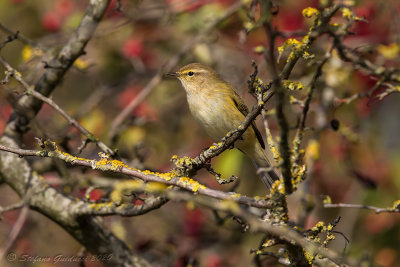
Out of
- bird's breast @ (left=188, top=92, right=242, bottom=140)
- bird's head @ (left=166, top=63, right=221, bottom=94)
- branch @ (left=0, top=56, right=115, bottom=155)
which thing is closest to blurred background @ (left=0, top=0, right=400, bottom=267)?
bird's head @ (left=166, top=63, right=221, bottom=94)

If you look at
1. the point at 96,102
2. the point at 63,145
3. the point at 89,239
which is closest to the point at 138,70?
the point at 96,102

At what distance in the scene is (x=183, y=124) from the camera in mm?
5840

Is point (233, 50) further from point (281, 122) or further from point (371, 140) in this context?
point (281, 122)

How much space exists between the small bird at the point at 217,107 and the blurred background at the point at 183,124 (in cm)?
15

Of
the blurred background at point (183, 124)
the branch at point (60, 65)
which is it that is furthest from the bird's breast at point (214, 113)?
the branch at point (60, 65)

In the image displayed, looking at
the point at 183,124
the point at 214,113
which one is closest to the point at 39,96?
the point at 214,113

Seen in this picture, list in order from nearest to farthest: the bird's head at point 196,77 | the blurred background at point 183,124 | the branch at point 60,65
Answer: the branch at point 60,65 → the blurred background at point 183,124 → the bird's head at point 196,77

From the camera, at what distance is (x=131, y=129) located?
4.95 meters

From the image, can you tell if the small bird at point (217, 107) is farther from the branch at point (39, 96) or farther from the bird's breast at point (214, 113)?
the branch at point (39, 96)

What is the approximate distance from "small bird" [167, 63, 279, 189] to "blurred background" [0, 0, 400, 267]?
0.49ft

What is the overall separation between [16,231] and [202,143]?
3.55 m

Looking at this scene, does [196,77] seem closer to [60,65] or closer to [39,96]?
[60,65]

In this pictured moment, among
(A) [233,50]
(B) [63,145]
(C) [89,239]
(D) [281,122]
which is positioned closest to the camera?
(D) [281,122]

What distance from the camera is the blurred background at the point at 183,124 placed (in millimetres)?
4215
